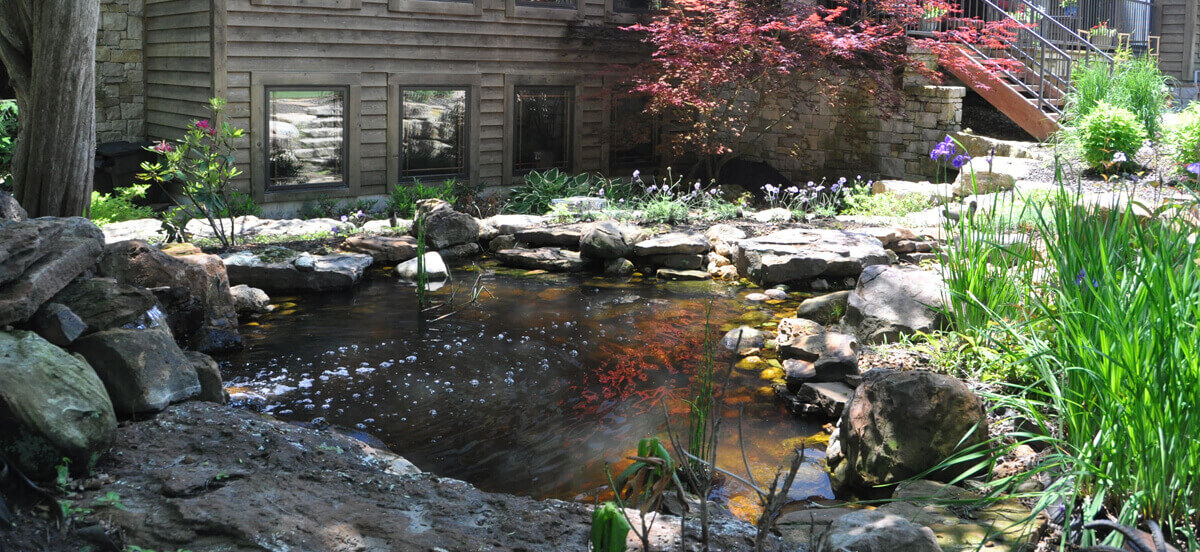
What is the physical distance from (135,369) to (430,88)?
9078 mm

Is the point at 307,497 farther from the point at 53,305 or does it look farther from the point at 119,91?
the point at 119,91

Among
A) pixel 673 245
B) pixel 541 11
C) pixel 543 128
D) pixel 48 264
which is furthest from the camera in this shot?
pixel 543 128

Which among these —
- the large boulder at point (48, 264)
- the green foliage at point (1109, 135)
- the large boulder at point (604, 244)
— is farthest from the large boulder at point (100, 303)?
the green foliage at point (1109, 135)

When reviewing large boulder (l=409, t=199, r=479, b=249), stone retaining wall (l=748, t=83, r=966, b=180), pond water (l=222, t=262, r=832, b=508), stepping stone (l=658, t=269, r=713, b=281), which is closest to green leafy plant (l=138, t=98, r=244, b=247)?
pond water (l=222, t=262, r=832, b=508)

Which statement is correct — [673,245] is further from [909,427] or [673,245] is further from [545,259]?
[909,427]

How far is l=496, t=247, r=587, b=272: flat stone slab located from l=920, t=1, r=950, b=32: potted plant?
20.2 feet

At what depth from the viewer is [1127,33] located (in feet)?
56.1

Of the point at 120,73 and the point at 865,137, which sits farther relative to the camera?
the point at 865,137

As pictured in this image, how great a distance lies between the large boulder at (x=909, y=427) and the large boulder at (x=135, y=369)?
3.06 m

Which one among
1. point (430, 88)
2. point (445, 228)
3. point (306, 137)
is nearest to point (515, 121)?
point (430, 88)

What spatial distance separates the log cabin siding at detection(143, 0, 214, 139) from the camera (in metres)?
10.8

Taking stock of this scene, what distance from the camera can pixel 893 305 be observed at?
6395 mm

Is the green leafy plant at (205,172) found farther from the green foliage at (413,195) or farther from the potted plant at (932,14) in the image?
the potted plant at (932,14)

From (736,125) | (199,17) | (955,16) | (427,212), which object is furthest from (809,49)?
(199,17)
